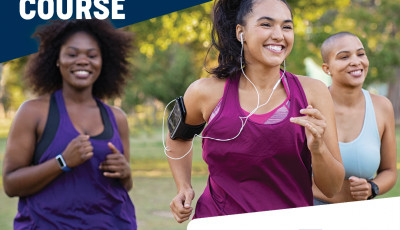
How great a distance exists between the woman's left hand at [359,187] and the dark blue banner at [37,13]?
4.62 m

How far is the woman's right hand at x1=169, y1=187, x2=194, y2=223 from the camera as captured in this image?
2.84 m

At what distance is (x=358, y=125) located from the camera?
3.68 metres

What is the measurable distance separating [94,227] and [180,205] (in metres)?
0.64

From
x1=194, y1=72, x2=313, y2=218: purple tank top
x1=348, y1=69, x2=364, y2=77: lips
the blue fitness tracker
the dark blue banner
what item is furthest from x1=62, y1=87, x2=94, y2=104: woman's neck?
the dark blue banner

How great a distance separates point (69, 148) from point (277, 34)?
4.26 feet

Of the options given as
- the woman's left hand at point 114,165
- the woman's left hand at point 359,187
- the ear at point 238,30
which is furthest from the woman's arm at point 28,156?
the woman's left hand at point 359,187

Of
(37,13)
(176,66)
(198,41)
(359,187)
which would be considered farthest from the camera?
(198,41)

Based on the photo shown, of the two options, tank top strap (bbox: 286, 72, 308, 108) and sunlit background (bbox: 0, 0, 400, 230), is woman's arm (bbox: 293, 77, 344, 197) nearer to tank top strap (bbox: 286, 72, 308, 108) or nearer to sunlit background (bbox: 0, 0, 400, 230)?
tank top strap (bbox: 286, 72, 308, 108)

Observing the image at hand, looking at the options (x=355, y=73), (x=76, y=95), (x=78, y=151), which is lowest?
(x=78, y=151)

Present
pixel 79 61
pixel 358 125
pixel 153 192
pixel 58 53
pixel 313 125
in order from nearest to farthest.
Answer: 1. pixel 313 125
2. pixel 79 61
3. pixel 358 125
4. pixel 58 53
5. pixel 153 192

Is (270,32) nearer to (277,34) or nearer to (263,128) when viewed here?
(277,34)

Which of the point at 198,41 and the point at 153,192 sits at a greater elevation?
the point at 198,41

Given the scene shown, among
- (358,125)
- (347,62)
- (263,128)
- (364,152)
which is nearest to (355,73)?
(347,62)

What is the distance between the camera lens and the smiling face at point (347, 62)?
3709 mm
